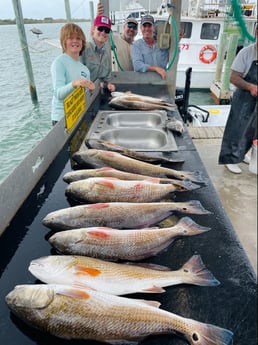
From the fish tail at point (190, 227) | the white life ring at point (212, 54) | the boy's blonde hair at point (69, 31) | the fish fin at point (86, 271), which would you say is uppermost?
the boy's blonde hair at point (69, 31)

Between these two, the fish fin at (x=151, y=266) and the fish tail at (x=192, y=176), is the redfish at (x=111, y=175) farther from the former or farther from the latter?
the fish fin at (x=151, y=266)

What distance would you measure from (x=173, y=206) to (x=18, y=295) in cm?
69

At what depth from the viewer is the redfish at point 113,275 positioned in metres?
0.83

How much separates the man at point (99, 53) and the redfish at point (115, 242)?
2.43 m

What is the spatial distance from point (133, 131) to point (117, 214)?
1.14 metres

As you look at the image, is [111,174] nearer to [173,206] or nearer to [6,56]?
[173,206]

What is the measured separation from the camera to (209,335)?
700mm

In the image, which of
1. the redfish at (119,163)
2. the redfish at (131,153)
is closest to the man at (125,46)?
the redfish at (131,153)

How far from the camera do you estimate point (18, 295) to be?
30.1 inches

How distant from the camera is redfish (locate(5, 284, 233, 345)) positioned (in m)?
0.70

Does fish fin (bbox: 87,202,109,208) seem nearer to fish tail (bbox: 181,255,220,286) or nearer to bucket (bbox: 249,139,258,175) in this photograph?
fish tail (bbox: 181,255,220,286)

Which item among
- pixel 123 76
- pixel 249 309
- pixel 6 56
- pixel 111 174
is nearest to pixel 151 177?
pixel 111 174

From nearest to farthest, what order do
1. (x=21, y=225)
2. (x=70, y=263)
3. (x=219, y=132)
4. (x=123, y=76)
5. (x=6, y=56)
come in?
(x=70, y=263) → (x=21, y=225) → (x=123, y=76) → (x=219, y=132) → (x=6, y=56)

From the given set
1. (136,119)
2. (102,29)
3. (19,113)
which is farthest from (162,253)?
(19,113)
